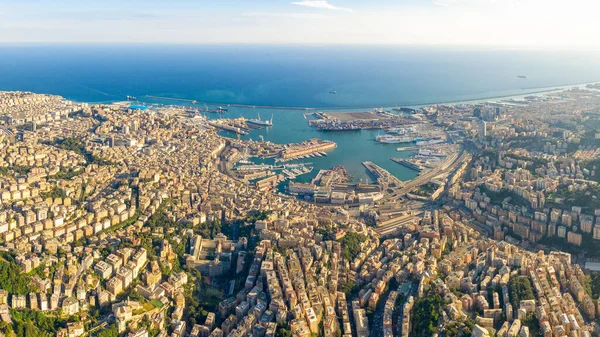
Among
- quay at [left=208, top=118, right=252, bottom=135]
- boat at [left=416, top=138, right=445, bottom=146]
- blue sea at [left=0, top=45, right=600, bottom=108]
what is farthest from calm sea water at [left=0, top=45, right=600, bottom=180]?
boat at [left=416, top=138, right=445, bottom=146]

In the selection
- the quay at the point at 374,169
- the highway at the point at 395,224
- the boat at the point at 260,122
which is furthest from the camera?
the boat at the point at 260,122

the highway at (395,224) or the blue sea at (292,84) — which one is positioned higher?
the blue sea at (292,84)

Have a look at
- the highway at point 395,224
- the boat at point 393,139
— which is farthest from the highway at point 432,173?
the boat at point 393,139

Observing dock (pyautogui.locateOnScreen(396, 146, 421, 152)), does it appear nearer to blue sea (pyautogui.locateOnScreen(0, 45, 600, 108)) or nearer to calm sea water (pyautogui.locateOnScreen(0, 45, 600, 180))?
calm sea water (pyautogui.locateOnScreen(0, 45, 600, 180))

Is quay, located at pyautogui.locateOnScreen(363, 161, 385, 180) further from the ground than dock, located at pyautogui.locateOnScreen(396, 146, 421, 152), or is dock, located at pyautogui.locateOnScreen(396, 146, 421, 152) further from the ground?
dock, located at pyautogui.locateOnScreen(396, 146, 421, 152)

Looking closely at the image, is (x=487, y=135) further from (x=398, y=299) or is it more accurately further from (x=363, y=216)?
(x=398, y=299)

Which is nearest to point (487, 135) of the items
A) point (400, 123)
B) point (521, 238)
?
point (400, 123)

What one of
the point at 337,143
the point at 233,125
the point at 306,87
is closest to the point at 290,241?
the point at 337,143

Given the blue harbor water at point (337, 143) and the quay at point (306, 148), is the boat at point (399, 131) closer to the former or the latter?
the blue harbor water at point (337, 143)

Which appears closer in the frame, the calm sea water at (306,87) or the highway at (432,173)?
the highway at (432,173)
